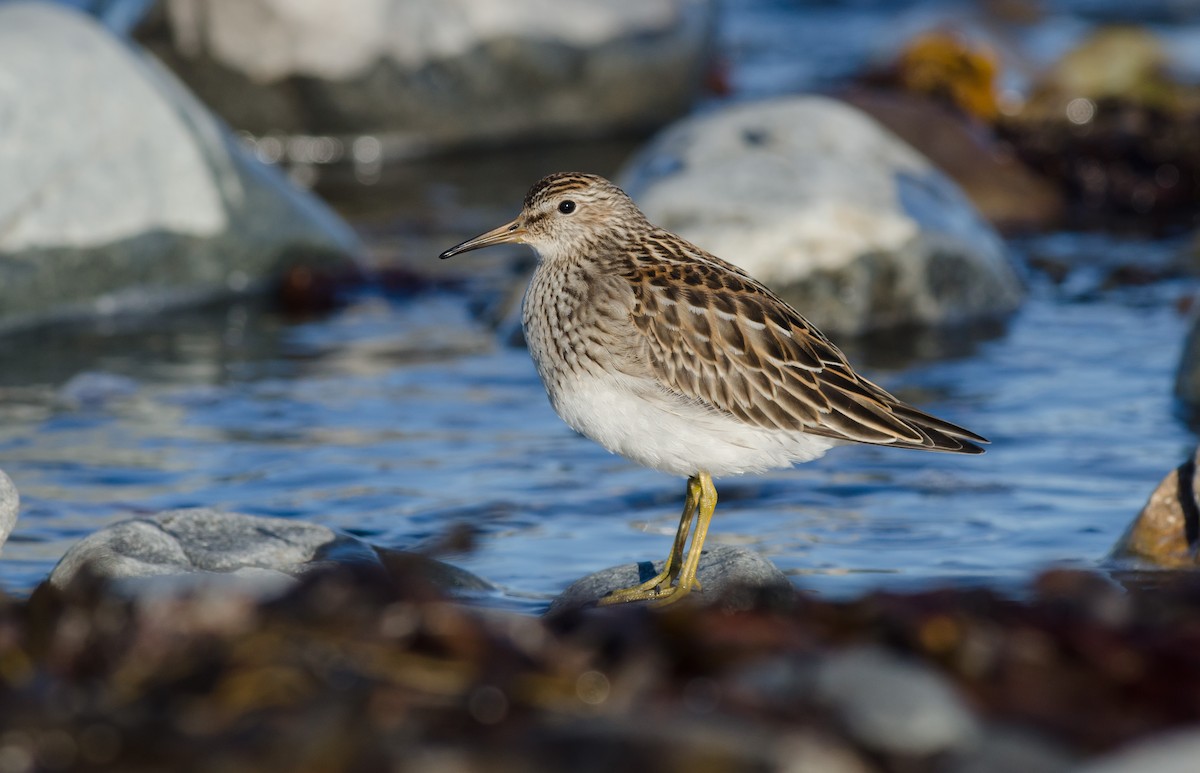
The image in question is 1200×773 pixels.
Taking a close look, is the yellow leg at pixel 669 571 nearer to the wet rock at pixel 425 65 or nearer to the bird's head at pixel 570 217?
the bird's head at pixel 570 217

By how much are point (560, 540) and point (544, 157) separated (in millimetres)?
8986

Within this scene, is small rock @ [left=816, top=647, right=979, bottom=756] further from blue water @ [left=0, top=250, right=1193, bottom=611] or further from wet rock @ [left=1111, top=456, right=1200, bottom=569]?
wet rock @ [left=1111, top=456, right=1200, bottom=569]

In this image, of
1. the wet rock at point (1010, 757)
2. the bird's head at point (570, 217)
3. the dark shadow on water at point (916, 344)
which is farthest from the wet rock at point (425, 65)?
the wet rock at point (1010, 757)

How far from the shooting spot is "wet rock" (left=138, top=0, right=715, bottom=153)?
49.5 feet

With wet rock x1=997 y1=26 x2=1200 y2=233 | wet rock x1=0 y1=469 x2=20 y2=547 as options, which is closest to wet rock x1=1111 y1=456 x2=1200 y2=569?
wet rock x1=0 y1=469 x2=20 y2=547

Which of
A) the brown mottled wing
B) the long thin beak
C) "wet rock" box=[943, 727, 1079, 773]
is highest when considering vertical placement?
the long thin beak

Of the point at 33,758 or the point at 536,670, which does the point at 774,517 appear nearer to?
the point at 536,670

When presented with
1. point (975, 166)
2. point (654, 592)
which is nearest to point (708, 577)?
point (654, 592)

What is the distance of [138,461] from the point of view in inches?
328

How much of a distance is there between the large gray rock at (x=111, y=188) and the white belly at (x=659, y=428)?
5.73 m

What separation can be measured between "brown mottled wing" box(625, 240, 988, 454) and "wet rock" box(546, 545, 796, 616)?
52cm

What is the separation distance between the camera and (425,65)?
15.4m

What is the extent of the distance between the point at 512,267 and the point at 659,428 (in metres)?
6.83

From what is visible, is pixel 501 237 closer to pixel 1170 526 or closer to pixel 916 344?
pixel 1170 526
